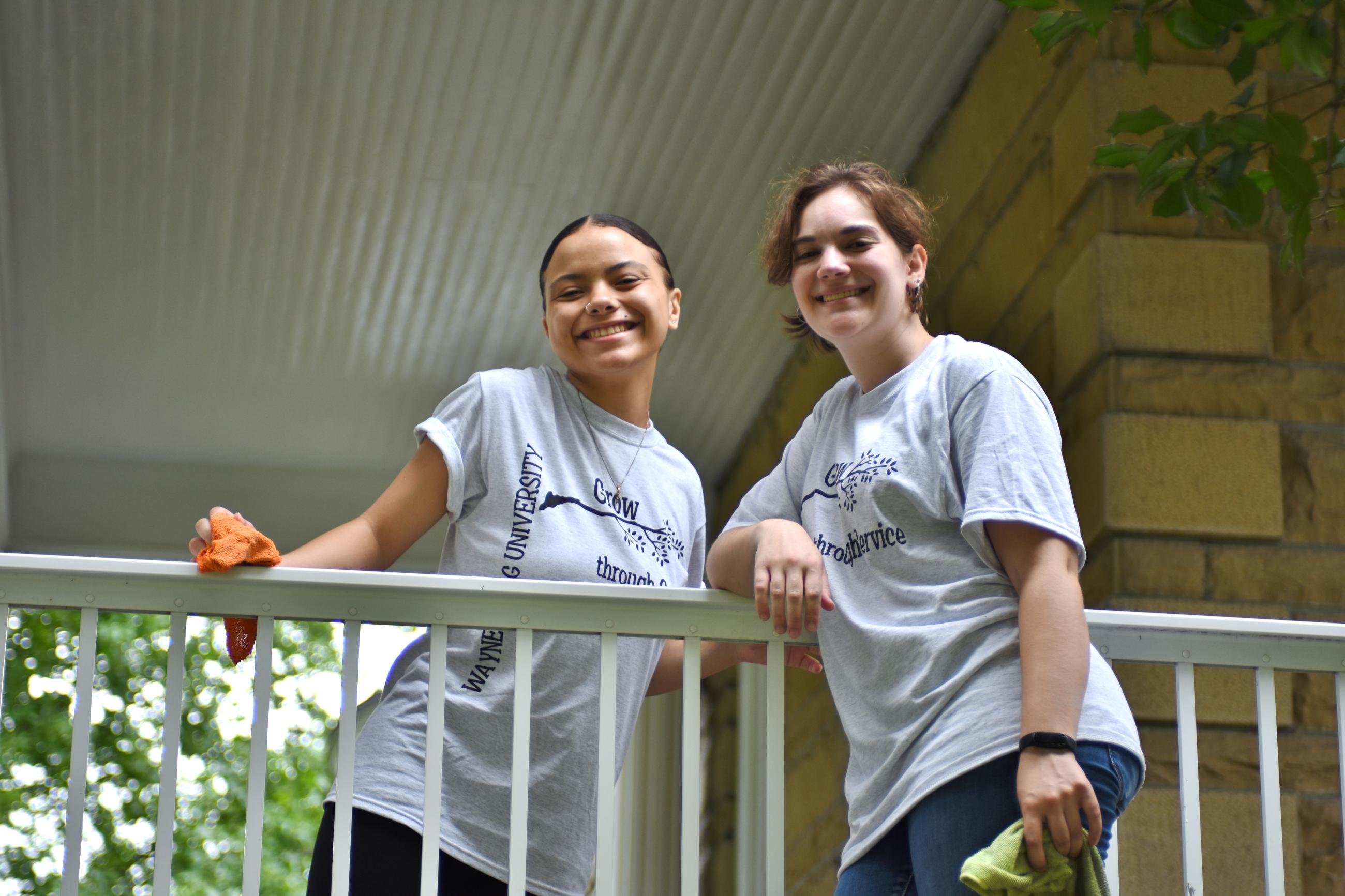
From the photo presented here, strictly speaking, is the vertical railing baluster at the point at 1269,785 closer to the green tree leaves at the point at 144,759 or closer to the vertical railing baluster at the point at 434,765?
the vertical railing baluster at the point at 434,765

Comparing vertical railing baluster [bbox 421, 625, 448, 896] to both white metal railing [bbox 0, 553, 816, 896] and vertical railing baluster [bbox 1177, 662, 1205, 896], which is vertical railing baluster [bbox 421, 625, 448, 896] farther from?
vertical railing baluster [bbox 1177, 662, 1205, 896]

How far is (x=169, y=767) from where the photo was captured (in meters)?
1.92

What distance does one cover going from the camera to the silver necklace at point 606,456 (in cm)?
223

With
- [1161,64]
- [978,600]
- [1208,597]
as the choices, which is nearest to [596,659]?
[978,600]

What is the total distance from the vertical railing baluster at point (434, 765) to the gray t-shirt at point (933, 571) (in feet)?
1.57

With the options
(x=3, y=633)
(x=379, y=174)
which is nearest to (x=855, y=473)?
(x=3, y=633)

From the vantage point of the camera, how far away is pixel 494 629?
2037mm

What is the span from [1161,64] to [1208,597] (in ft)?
3.49

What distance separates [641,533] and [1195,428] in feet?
4.21

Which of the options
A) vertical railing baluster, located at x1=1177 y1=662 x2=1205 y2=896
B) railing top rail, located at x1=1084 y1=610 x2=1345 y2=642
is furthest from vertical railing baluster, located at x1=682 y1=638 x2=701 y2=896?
vertical railing baluster, located at x1=1177 y1=662 x2=1205 y2=896

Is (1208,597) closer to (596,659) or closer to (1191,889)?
(1191,889)

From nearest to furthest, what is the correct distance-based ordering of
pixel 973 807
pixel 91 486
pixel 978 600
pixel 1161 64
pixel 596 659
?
1. pixel 973 807
2. pixel 978 600
3. pixel 596 659
4. pixel 1161 64
5. pixel 91 486

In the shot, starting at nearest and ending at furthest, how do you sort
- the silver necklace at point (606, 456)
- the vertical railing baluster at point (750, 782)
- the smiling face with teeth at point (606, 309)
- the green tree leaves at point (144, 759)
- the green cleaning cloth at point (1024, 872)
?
1. the green cleaning cloth at point (1024, 872)
2. the silver necklace at point (606, 456)
3. the smiling face with teeth at point (606, 309)
4. the vertical railing baluster at point (750, 782)
5. the green tree leaves at point (144, 759)

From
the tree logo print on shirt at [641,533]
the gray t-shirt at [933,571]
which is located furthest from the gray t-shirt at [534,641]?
the gray t-shirt at [933,571]
